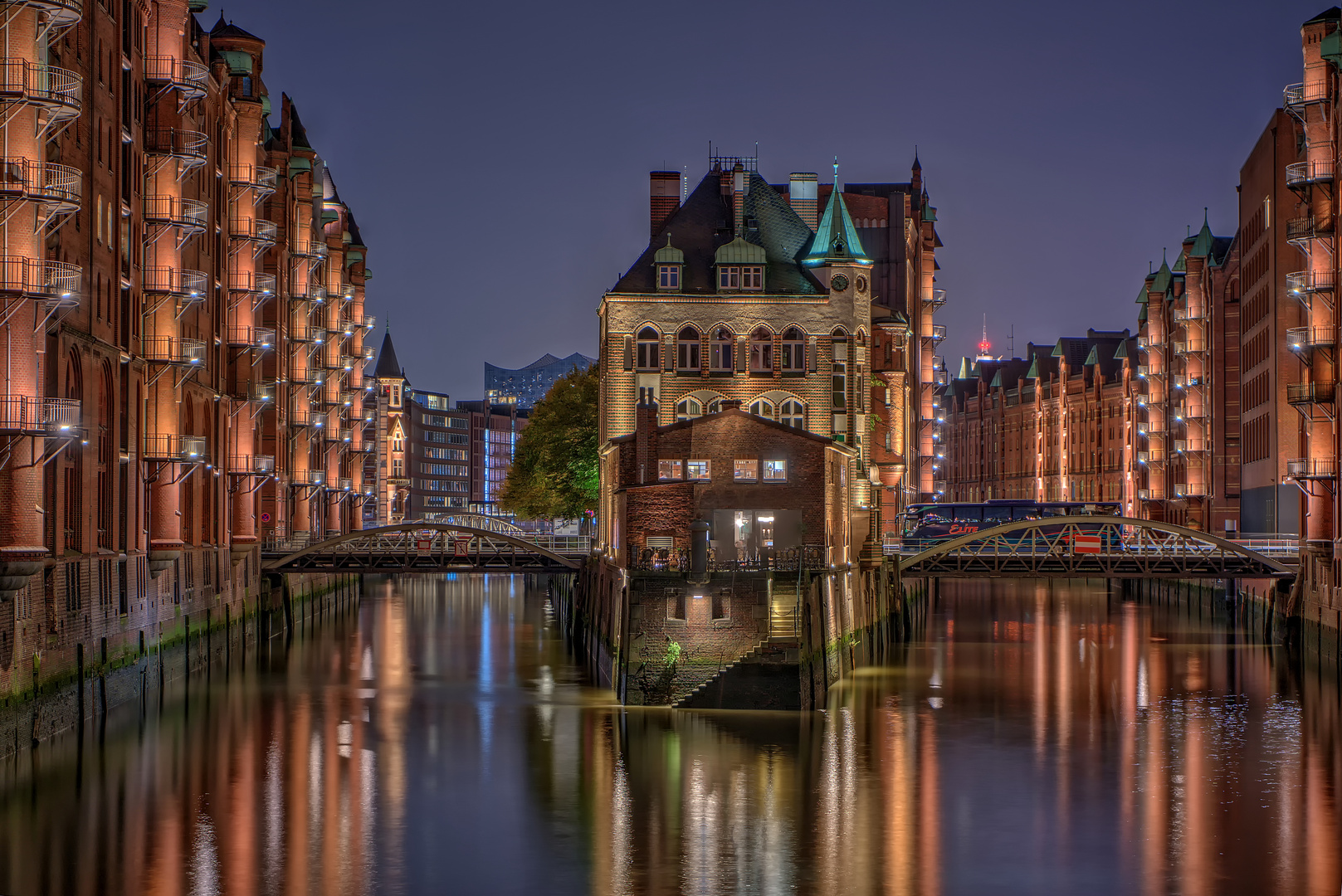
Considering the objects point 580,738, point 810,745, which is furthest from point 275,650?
point 810,745

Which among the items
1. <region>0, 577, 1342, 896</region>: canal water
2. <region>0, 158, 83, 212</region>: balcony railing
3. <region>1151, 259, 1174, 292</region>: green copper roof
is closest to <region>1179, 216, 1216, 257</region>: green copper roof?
<region>1151, 259, 1174, 292</region>: green copper roof

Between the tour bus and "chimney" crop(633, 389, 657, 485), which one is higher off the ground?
"chimney" crop(633, 389, 657, 485)

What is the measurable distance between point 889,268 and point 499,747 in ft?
218

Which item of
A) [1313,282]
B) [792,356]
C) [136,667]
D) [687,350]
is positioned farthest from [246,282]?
[1313,282]

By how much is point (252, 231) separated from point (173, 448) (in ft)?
61.1

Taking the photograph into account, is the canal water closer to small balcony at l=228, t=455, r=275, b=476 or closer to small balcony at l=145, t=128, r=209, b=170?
small balcony at l=228, t=455, r=275, b=476

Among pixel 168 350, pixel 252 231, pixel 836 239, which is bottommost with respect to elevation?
pixel 168 350

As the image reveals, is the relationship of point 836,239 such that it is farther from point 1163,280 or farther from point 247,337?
point 1163,280

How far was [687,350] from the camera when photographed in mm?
74938

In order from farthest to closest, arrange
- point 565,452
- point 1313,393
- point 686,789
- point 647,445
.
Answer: point 565,452 < point 1313,393 < point 647,445 < point 686,789

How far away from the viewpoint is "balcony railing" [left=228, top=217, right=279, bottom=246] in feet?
241

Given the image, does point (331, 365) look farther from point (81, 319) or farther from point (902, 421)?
point (81, 319)

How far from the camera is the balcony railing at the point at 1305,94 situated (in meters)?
67.6

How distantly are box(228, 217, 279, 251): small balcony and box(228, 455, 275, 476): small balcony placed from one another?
9.60 metres
